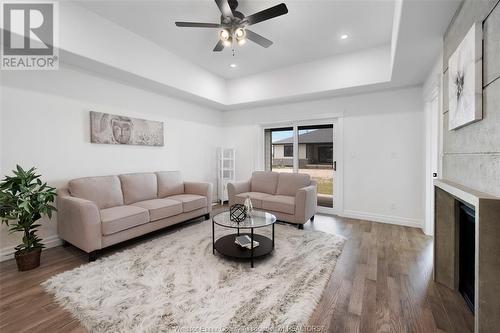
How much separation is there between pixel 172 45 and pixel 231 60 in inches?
42.0

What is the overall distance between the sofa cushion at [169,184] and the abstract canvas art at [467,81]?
3938 mm

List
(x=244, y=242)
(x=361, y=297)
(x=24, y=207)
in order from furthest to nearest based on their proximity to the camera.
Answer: (x=244, y=242) < (x=24, y=207) < (x=361, y=297)

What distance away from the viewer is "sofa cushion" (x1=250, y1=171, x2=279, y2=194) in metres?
4.41

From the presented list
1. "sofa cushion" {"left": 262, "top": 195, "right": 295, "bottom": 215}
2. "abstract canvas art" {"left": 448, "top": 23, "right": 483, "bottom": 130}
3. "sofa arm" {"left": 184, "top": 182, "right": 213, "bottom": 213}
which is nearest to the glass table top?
"sofa cushion" {"left": 262, "top": 195, "right": 295, "bottom": 215}

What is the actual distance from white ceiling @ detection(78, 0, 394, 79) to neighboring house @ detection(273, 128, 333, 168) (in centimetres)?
154

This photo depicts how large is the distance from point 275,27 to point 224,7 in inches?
41.9

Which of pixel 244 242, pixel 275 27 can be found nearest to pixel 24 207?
pixel 244 242

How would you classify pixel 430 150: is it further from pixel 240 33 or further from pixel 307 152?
pixel 240 33

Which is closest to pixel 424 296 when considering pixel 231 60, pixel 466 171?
pixel 466 171

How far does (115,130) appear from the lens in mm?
3596

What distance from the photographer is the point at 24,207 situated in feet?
7.31

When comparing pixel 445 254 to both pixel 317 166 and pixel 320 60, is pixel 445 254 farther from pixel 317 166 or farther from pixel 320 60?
pixel 320 60

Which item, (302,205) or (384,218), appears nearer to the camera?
(302,205)

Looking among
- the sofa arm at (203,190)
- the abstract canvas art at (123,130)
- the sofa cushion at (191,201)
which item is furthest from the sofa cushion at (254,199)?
the abstract canvas art at (123,130)
